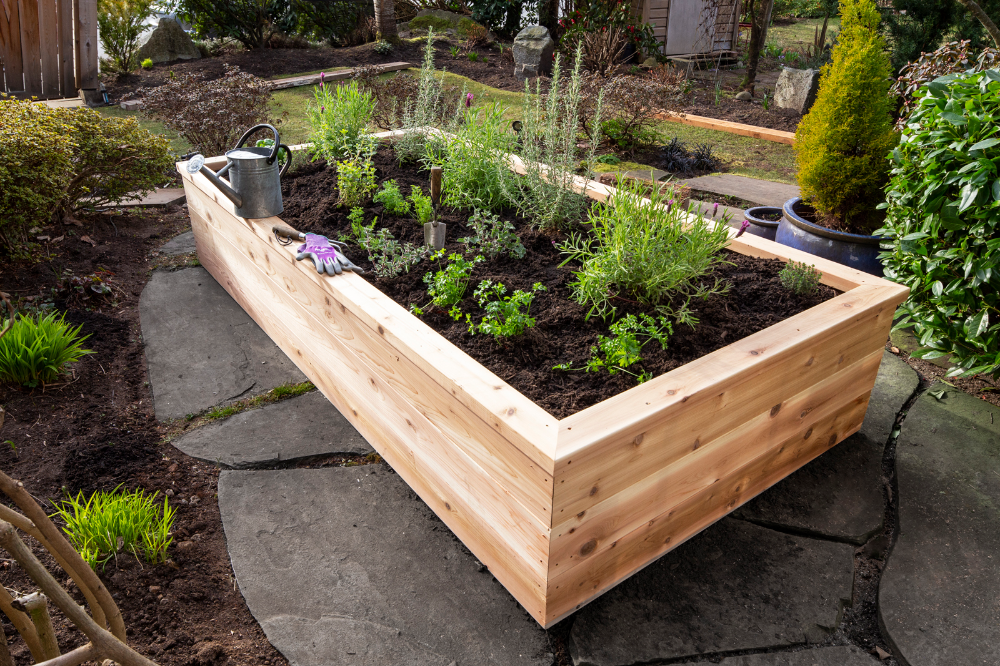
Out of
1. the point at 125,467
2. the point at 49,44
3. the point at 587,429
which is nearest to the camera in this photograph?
the point at 587,429

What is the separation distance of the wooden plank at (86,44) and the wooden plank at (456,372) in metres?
6.08

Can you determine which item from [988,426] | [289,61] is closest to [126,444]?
[988,426]

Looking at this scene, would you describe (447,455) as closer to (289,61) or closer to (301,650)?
(301,650)

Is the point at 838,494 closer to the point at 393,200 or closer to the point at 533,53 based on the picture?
the point at 393,200

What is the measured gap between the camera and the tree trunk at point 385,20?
998 centimetres

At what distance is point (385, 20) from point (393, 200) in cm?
819

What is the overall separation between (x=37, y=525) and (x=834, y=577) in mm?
2035

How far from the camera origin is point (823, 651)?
5.93 ft

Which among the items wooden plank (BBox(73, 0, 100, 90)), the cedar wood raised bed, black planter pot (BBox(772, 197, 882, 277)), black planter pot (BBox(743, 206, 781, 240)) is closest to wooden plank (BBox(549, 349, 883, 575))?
the cedar wood raised bed

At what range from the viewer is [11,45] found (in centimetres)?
667

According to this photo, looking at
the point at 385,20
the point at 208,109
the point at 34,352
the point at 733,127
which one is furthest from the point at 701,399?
the point at 385,20

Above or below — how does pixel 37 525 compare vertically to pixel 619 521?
above

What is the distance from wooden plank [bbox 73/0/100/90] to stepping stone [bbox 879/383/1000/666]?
25.5 ft

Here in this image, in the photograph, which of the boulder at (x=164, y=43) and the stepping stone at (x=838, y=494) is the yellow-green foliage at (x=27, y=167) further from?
the boulder at (x=164, y=43)
